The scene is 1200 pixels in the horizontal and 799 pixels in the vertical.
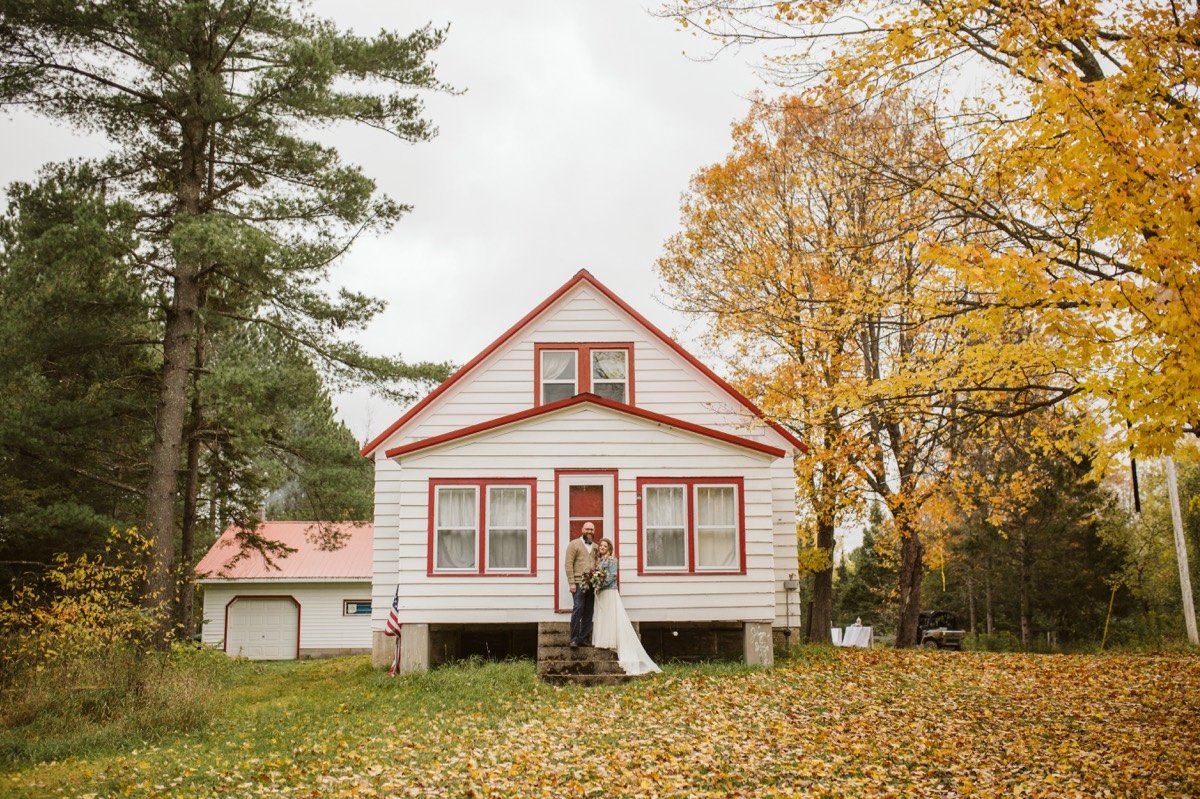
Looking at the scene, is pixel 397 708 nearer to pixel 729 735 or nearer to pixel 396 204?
pixel 729 735

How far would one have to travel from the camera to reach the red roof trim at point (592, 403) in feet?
53.9

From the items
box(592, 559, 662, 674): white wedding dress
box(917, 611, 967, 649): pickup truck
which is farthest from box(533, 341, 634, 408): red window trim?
box(917, 611, 967, 649): pickup truck

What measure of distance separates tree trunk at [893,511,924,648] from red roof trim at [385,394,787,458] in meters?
6.16

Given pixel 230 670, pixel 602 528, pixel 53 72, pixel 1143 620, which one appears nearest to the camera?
pixel 602 528

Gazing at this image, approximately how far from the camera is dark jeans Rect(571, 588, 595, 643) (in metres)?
15.0

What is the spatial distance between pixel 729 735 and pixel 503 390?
10.3m

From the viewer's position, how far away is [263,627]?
108 feet

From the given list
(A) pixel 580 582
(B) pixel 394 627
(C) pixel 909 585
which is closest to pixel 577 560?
(A) pixel 580 582

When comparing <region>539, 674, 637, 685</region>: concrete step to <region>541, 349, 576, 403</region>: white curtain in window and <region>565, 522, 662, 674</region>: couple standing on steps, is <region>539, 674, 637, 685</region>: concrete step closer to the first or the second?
<region>565, 522, 662, 674</region>: couple standing on steps

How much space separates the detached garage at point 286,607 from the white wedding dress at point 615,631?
764 inches

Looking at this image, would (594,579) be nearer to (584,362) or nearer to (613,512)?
(613,512)

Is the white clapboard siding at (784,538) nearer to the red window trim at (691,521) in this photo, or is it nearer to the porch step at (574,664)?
the red window trim at (691,521)

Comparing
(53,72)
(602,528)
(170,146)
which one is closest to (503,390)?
A: (602,528)

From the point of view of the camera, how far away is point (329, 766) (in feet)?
29.3
